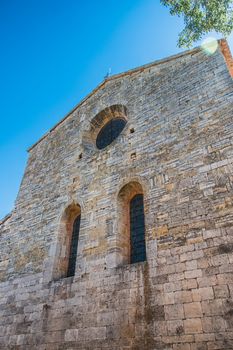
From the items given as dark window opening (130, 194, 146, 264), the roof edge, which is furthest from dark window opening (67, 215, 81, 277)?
the roof edge

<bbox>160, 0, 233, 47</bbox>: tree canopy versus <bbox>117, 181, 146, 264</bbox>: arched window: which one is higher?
<bbox>160, 0, 233, 47</bbox>: tree canopy

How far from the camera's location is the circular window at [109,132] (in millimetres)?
9005

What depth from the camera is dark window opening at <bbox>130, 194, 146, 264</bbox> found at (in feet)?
20.0

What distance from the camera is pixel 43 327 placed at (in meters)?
6.18

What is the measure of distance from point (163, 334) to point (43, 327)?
2.92 metres

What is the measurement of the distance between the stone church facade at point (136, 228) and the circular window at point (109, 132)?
1.8 inches

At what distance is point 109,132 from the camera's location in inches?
366

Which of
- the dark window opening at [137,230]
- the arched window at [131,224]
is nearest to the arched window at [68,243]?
the arched window at [131,224]

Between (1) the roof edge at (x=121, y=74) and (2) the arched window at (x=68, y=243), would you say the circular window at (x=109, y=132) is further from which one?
(2) the arched window at (x=68, y=243)

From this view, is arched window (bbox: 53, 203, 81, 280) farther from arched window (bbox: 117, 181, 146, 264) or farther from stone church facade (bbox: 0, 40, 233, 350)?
arched window (bbox: 117, 181, 146, 264)

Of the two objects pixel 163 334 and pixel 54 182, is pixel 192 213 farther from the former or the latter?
pixel 54 182

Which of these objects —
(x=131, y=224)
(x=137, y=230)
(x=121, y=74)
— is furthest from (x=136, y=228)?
(x=121, y=74)

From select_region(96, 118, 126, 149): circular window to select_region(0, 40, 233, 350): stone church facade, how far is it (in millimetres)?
46

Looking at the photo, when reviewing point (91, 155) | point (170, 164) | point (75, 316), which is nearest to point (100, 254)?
point (75, 316)
